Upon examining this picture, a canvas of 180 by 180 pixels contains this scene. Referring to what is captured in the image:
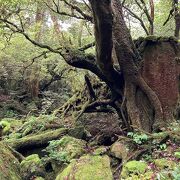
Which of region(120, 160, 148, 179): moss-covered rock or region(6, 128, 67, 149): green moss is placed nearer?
region(120, 160, 148, 179): moss-covered rock

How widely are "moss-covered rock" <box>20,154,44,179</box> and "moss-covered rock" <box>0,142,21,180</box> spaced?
140 mm

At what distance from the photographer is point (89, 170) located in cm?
559

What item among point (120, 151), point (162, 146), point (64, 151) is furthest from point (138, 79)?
point (64, 151)

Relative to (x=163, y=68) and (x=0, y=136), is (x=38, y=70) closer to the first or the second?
(x=0, y=136)

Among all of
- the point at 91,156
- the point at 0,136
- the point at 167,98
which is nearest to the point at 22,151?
the point at 0,136

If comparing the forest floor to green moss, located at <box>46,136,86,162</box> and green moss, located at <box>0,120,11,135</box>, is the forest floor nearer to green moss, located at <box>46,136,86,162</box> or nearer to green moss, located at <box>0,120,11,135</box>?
green moss, located at <box>46,136,86,162</box>

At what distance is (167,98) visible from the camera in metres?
8.34

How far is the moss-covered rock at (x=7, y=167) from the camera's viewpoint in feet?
19.4

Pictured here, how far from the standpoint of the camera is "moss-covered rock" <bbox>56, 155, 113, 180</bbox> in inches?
213

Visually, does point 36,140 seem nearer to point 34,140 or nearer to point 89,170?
point 34,140

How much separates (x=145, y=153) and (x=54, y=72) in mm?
13663

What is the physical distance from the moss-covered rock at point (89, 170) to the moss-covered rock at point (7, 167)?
99 cm

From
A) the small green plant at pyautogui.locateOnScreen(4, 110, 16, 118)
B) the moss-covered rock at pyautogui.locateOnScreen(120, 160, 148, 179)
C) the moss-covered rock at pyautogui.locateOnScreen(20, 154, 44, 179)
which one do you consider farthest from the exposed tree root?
the small green plant at pyautogui.locateOnScreen(4, 110, 16, 118)

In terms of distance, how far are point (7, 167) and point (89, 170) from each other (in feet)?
5.67
